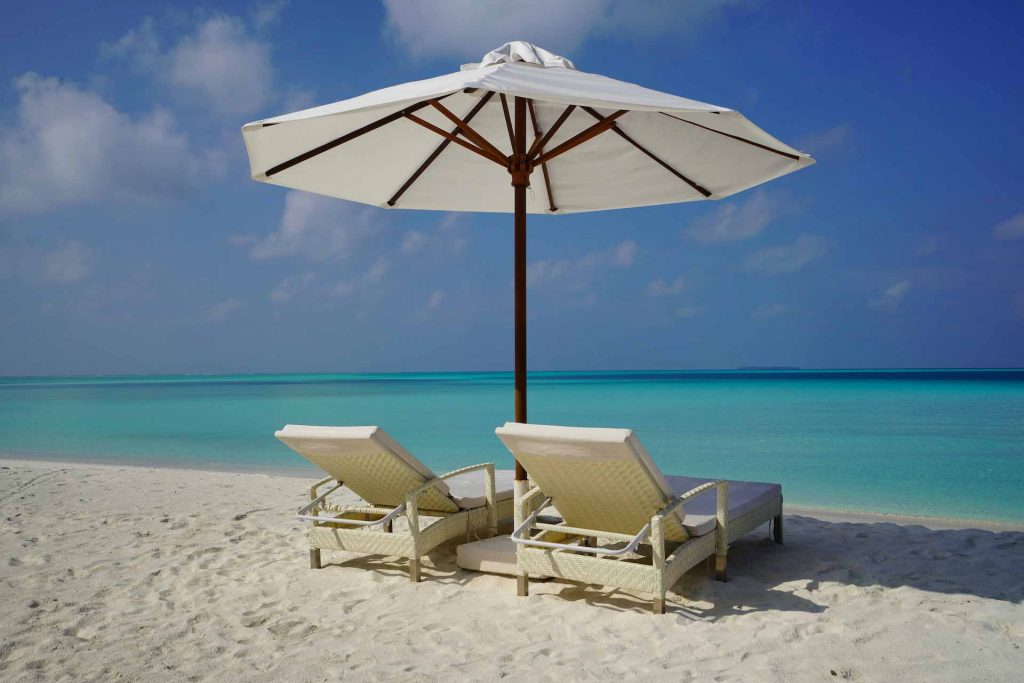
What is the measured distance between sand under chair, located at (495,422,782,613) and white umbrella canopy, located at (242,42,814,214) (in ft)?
4.51

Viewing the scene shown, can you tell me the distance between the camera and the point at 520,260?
398 centimetres

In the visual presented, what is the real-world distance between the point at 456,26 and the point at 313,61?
18.0 meters

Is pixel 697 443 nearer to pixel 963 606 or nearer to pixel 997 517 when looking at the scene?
pixel 997 517

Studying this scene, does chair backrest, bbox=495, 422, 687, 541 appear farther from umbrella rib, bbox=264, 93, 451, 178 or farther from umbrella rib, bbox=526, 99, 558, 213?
umbrella rib, bbox=264, 93, 451, 178

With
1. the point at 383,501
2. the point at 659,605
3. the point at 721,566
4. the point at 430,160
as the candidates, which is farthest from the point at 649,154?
the point at 659,605

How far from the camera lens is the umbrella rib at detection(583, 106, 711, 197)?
4.41m

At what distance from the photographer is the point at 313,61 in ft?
93.0

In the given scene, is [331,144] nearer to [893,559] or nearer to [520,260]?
[520,260]

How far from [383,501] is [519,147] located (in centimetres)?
205

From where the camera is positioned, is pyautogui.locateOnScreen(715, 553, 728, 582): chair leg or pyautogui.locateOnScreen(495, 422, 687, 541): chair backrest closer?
pyautogui.locateOnScreen(495, 422, 687, 541): chair backrest

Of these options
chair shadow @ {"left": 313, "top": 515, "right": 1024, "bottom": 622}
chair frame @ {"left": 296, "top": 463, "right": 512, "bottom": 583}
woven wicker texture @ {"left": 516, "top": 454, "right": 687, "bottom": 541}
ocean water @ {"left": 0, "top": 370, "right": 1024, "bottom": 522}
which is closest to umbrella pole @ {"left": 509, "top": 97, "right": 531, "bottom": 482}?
chair frame @ {"left": 296, "top": 463, "right": 512, "bottom": 583}

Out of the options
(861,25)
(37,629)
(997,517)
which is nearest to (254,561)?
(37,629)

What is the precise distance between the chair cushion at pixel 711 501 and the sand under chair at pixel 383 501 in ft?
3.41

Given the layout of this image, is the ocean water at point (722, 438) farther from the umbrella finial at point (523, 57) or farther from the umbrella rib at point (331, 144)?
the umbrella rib at point (331, 144)
